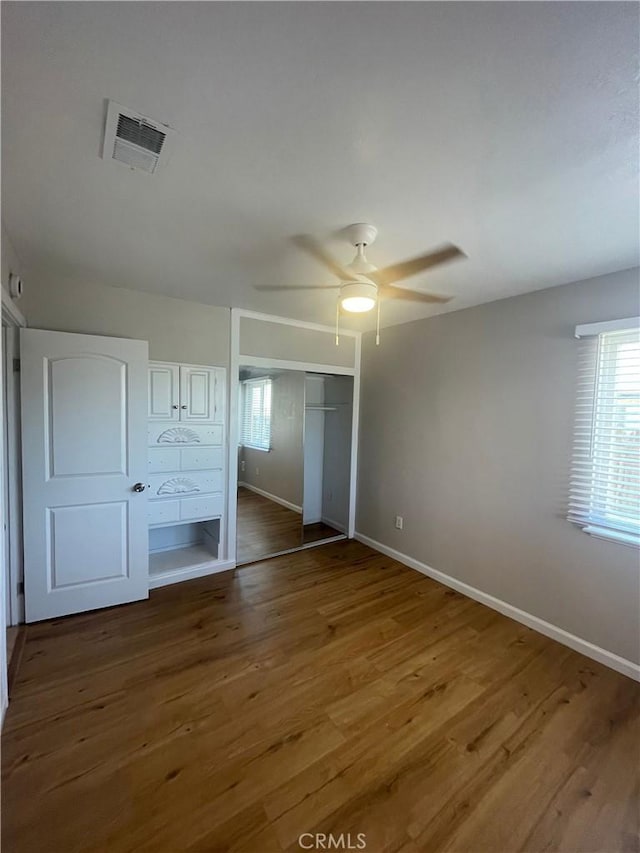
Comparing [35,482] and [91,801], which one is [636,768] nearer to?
[91,801]

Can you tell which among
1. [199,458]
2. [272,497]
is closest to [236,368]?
[199,458]

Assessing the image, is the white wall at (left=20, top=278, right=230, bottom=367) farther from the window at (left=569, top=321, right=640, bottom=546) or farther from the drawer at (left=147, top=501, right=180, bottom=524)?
the window at (left=569, top=321, right=640, bottom=546)

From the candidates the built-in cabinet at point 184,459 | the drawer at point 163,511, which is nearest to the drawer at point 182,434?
the built-in cabinet at point 184,459

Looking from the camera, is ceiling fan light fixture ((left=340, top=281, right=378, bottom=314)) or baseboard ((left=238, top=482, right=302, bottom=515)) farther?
baseboard ((left=238, top=482, right=302, bottom=515))

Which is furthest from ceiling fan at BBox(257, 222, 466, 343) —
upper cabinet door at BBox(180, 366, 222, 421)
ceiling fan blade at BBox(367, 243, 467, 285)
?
upper cabinet door at BBox(180, 366, 222, 421)

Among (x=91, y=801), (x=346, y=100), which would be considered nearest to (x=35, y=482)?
(x=91, y=801)

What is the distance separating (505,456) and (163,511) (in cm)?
296

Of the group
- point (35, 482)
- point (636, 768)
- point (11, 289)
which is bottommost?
point (636, 768)

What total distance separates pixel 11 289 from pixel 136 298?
860 millimetres

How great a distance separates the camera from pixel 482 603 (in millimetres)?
2977

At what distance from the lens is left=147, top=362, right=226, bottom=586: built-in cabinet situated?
305 cm

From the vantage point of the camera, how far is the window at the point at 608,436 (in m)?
2.19

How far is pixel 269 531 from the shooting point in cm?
433

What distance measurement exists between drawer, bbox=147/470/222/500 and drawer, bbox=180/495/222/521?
2.7 inches
